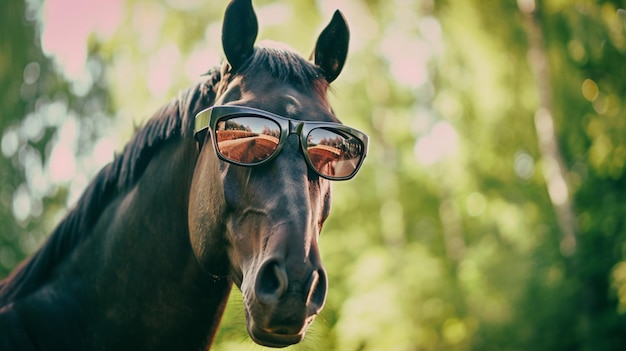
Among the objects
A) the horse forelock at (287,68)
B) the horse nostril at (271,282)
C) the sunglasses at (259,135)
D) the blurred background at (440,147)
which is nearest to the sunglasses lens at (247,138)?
the sunglasses at (259,135)

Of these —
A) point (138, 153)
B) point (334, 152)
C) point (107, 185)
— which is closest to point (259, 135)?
point (334, 152)

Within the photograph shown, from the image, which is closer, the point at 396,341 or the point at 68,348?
the point at 68,348

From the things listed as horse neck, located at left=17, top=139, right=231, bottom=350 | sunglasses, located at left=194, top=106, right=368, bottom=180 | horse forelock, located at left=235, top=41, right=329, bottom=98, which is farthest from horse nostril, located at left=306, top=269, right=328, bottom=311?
horse forelock, located at left=235, top=41, right=329, bottom=98

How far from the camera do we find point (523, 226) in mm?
10523

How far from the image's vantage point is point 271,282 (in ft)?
5.05

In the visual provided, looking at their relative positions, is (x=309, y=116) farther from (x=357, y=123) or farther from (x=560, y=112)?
(x=357, y=123)

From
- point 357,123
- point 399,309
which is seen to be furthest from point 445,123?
point 399,309

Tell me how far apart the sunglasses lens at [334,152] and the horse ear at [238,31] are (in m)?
0.41

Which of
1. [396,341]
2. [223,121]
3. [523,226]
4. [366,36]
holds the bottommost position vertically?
[396,341]

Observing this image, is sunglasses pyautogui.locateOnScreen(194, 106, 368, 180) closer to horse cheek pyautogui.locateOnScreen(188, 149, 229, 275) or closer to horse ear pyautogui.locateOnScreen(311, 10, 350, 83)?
horse cheek pyautogui.locateOnScreen(188, 149, 229, 275)

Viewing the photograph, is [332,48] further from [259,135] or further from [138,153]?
[138,153]

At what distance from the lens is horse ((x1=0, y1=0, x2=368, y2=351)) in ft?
5.24

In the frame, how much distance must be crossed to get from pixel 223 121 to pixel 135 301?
27.9 inches

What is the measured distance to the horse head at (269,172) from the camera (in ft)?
5.00
